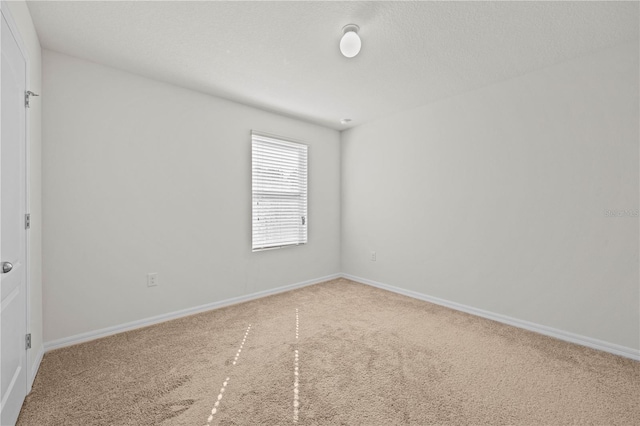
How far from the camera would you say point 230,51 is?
2.31 m

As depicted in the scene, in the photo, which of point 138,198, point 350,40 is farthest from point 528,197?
point 138,198

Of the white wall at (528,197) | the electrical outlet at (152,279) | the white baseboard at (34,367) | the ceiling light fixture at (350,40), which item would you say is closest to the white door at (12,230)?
the white baseboard at (34,367)

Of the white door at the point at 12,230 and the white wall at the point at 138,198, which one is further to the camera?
the white wall at the point at 138,198

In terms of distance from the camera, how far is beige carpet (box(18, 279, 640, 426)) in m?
1.58

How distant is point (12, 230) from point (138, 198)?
4.01 feet

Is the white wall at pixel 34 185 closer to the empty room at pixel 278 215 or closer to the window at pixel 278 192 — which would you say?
the empty room at pixel 278 215

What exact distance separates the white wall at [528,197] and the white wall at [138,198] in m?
1.92

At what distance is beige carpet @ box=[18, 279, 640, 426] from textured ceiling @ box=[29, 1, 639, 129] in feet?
8.05

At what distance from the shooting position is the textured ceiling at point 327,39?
1.85 m

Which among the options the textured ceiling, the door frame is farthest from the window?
the door frame

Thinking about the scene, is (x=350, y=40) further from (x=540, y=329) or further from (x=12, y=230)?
(x=540, y=329)

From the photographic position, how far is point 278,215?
3855 mm

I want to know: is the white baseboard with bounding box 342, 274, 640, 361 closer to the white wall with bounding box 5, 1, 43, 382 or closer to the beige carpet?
the beige carpet

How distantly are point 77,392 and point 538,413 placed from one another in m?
2.79
